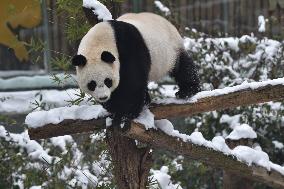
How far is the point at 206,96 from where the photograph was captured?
131 inches

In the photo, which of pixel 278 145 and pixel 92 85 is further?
pixel 278 145

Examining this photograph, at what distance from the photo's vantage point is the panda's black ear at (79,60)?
2986mm

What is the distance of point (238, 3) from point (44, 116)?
527cm

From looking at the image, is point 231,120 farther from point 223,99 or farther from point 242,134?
point 223,99

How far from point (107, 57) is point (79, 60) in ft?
0.46

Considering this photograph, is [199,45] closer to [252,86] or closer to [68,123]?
[252,86]

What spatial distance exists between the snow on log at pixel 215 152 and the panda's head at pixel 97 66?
0.80ft

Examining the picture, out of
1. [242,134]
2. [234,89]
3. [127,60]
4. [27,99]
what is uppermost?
[127,60]

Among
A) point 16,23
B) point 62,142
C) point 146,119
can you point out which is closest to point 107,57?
point 146,119

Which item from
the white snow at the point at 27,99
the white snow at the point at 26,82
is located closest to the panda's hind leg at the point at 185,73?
the white snow at the point at 27,99

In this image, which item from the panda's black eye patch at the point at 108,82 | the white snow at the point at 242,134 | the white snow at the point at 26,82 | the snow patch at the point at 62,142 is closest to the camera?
the panda's black eye patch at the point at 108,82

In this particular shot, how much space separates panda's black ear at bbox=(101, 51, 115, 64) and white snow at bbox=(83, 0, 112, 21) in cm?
49

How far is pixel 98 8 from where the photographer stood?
3.46m

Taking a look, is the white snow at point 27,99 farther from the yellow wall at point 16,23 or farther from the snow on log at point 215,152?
the snow on log at point 215,152
